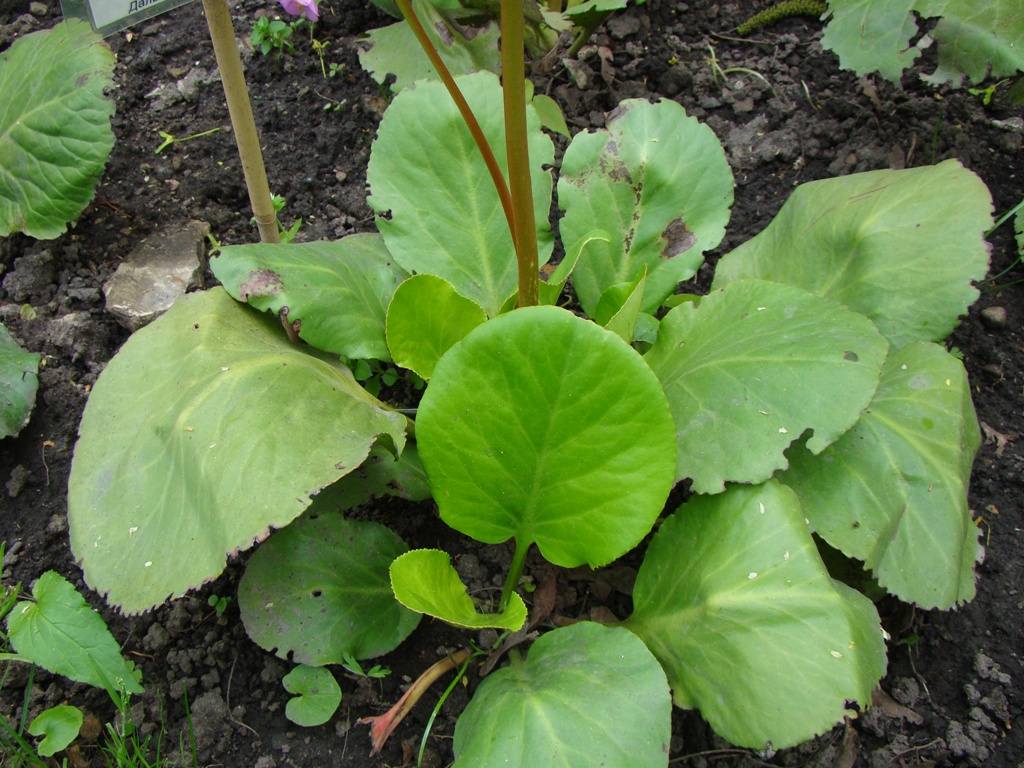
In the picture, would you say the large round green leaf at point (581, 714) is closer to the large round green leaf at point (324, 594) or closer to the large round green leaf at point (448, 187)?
the large round green leaf at point (324, 594)

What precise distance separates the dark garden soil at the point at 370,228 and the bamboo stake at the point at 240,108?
0.36 metres

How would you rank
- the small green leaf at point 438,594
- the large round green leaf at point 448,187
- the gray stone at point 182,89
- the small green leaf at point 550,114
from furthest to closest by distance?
the gray stone at point 182,89
the small green leaf at point 550,114
the large round green leaf at point 448,187
the small green leaf at point 438,594

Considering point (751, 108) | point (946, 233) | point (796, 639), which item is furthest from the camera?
point (751, 108)

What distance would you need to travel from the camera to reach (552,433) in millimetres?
1054

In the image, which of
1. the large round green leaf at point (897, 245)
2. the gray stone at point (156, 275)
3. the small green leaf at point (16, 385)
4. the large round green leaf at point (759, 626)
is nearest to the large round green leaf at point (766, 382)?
the large round green leaf at point (759, 626)

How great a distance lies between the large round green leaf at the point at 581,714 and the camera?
3.01 feet

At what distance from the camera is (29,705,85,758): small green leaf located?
3.73 ft

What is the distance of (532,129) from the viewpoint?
138 centimetres

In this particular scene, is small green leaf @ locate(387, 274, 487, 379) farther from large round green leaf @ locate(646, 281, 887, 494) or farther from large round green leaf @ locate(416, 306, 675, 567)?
large round green leaf @ locate(646, 281, 887, 494)

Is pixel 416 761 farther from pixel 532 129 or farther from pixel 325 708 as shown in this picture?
pixel 532 129

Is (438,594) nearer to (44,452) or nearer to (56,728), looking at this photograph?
(56,728)

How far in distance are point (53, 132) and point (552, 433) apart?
122 centimetres

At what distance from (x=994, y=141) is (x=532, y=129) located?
1183mm

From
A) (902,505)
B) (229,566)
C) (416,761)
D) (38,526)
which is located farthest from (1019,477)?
(38,526)
